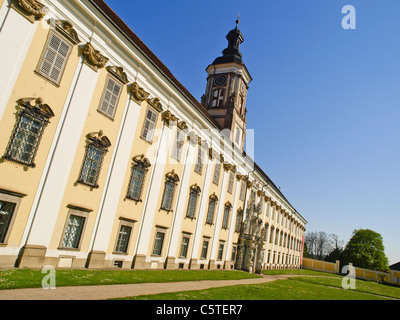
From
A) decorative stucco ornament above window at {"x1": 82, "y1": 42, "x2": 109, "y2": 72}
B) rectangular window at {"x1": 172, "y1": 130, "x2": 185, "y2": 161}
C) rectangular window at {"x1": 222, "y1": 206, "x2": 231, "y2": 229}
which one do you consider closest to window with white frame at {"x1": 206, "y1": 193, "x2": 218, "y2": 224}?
rectangular window at {"x1": 222, "y1": 206, "x2": 231, "y2": 229}

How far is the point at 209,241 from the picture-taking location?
2561 centimetres

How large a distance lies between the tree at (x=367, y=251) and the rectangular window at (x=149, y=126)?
2569 inches

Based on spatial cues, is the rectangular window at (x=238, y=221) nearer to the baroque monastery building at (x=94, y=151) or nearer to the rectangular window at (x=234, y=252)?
the rectangular window at (x=234, y=252)

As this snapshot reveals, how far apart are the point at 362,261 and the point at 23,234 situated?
2803 inches

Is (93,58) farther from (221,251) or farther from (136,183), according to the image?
(221,251)

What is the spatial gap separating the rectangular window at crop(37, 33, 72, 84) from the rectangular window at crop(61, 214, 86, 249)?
6.70 metres

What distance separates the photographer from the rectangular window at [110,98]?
1488 cm

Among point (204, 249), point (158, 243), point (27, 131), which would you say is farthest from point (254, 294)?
point (27, 131)

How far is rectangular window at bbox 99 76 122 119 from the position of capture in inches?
586

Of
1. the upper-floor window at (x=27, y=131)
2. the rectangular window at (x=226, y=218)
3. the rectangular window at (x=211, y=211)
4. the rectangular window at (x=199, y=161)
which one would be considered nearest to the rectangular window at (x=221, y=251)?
the rectangular window at (x=226, y=218)

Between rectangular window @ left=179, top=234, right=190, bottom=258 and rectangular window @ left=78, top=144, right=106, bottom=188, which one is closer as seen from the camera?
rectangular window @ left=78, top=144, right=106, bottom=188

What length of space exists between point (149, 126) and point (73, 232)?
8.05 meters

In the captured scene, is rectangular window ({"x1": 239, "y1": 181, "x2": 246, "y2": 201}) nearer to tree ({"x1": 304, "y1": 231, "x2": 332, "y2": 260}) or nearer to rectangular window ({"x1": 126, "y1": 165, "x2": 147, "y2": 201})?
rectangular window ({"x1": 126, "y1": 165, "x2": 147, "y2": 201})
